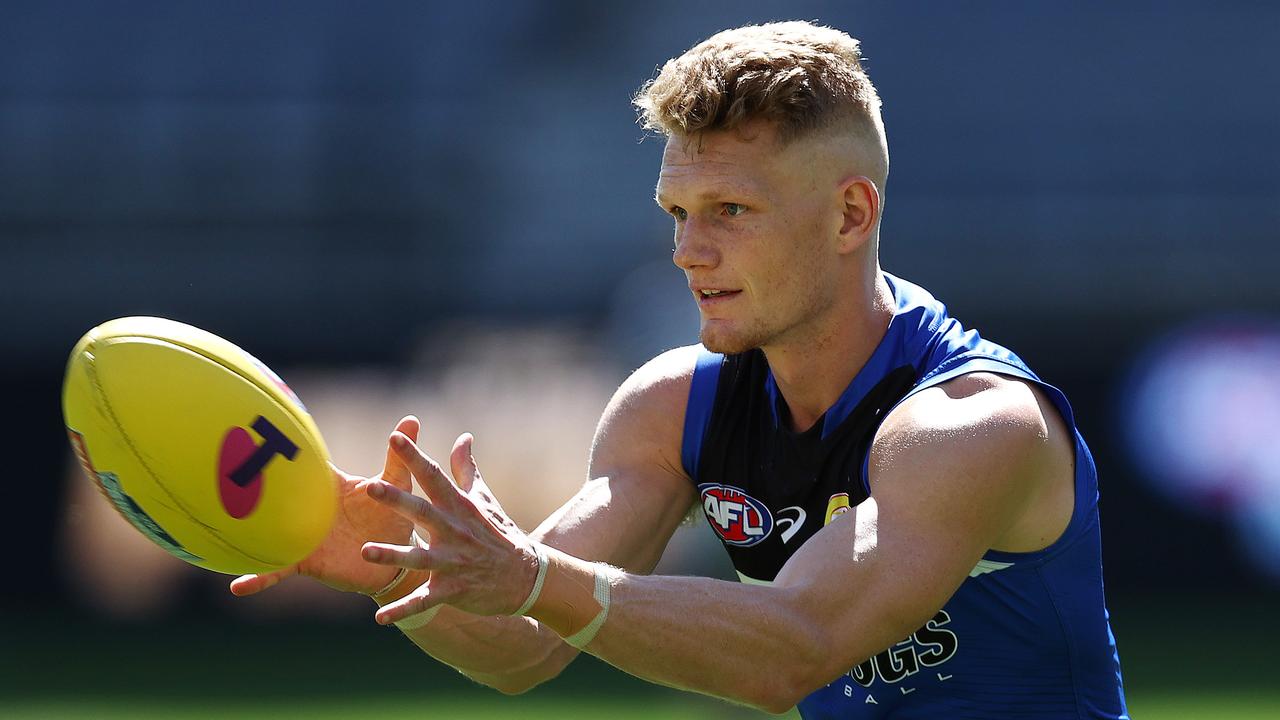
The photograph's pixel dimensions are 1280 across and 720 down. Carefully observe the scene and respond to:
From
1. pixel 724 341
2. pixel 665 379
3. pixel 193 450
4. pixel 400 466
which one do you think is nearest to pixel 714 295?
pixel 724 341

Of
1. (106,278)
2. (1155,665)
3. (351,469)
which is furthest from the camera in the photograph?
(106,278)

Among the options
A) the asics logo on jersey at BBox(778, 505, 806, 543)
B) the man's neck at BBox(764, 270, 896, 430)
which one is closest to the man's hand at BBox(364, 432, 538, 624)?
the asics logo on jersey at BBox(778, 505, 806, 543)

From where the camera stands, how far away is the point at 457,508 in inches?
115

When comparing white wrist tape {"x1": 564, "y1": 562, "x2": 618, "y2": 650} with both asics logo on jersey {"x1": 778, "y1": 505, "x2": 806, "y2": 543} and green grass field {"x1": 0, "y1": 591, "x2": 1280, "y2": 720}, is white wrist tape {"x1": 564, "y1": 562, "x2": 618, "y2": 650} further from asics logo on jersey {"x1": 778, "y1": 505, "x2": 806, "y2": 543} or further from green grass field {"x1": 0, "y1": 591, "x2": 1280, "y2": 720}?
green grass field {"x1": 0, "y1": 591, "x2": 1280, "y2": 720}

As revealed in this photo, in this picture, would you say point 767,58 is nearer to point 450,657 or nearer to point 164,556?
point 450,657

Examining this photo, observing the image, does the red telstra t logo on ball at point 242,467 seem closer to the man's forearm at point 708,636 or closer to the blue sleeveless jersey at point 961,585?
the man's forearm at point 708,636

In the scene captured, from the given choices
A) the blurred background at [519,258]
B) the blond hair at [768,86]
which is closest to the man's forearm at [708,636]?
the blond hair at [768,86]

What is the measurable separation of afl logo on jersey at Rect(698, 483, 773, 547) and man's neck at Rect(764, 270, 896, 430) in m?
0.22

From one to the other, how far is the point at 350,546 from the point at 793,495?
1.03m

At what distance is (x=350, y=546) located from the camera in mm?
3576

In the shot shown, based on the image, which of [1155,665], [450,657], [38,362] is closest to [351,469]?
[38,362]

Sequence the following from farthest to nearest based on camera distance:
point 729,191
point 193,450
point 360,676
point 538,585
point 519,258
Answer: point 519,258
point 360,676
point 729,191
point 193,450
point 538,585

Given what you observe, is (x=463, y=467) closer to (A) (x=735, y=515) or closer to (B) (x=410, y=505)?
(B) (x=410, y=505)

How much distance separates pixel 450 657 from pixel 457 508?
3.15ft
